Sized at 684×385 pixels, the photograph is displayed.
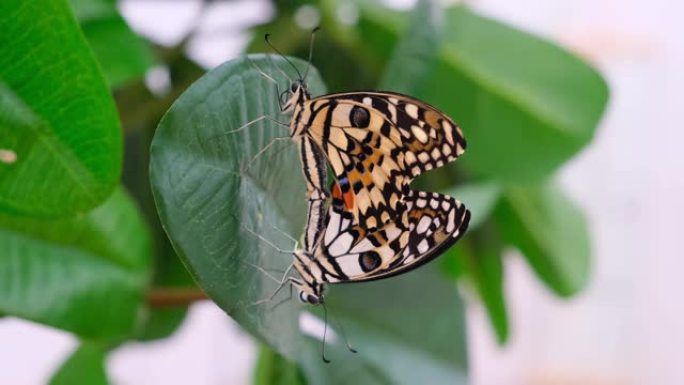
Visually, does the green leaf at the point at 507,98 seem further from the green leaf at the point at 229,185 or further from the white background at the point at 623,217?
the white background at the point at 623,217

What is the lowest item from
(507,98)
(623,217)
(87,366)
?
(623,217)

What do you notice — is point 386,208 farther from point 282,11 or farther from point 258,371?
point 282,11

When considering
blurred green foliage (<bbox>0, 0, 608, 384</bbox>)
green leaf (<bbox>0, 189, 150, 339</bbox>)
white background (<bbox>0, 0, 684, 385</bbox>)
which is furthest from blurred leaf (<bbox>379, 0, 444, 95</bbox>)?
white background (<bbox>0, 0, 684, 385</bbox>)

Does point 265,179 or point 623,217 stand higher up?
point 265,179

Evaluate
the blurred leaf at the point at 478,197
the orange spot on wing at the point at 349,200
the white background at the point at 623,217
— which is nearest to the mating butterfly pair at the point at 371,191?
the orange spot on wing at the point at 349,200

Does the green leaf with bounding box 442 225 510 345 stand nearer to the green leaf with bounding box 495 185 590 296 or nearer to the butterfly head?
the green leaf with bounding box 495 185 590 296

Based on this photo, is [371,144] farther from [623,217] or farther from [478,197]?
[623,217]

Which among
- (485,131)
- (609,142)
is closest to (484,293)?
(485,131)

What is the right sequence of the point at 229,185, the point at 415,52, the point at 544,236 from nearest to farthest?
the point at 229,185 < the point at 415,52 < the point at 544,236

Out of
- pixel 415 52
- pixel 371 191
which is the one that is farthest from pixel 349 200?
pixel 415 52
